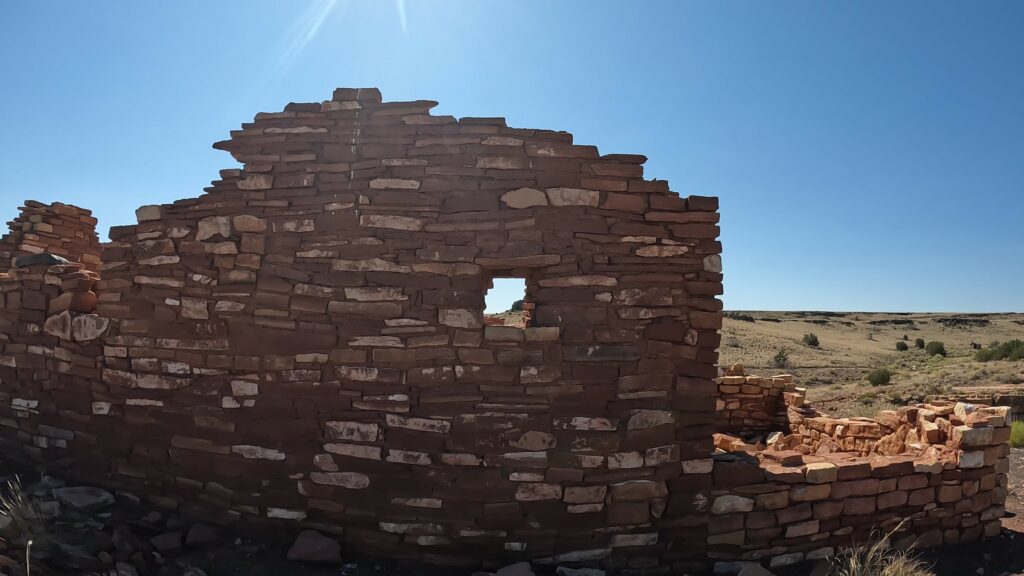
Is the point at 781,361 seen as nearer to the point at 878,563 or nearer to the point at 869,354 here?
the point at 869,354

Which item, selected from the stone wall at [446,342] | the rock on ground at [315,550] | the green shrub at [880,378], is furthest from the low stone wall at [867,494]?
the green shrub at [880,378]

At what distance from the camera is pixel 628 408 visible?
14.8ft

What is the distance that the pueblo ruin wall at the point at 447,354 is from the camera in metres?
4.41

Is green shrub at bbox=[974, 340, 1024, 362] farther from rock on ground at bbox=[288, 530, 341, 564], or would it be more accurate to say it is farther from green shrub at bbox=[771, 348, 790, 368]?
rock on ground at bbox=[288, 530, 341, 564]

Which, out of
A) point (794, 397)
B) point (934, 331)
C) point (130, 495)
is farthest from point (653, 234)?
point (934, 331)

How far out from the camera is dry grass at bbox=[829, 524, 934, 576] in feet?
13.5

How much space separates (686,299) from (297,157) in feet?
11.6

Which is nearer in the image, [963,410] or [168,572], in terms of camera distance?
[168,572]

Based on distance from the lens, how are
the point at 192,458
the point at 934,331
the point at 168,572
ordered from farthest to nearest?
the point at 934,331 < the point at 192,458 < the point at 168,572

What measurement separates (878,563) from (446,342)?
3769 millimetres

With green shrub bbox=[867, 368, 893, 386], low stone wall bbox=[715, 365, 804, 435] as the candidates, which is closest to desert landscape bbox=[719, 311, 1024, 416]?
green shrub bbox=[867, 368, 893, 386]

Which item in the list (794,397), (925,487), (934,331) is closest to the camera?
(925,487)

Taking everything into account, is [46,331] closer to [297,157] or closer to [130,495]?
[130,495]

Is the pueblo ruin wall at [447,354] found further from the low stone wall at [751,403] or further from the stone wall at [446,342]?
the low stone wall at [751,403]
